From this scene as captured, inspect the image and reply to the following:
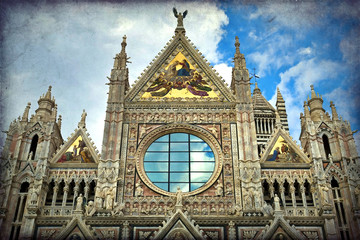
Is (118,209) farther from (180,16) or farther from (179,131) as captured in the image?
(180,16)

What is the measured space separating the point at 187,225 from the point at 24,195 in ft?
24.0

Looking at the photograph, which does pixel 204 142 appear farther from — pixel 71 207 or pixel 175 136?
pixel 71 207

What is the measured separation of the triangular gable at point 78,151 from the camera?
2220 cm

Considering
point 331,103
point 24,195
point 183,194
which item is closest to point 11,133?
point 24,195

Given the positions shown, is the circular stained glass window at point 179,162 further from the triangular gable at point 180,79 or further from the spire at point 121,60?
the spire at point 121,60

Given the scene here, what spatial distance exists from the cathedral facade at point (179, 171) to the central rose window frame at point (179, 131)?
49 millimetres

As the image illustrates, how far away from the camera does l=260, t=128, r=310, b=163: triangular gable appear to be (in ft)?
72.8

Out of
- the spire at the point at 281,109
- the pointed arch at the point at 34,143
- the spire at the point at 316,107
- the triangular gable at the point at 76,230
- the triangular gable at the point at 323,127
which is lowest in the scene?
the triangular gable at the point at 76,230

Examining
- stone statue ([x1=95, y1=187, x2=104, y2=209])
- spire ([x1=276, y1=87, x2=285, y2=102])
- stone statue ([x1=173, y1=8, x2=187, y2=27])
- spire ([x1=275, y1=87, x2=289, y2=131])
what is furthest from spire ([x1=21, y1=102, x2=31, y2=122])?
spire ([x1=276, y1=87, x2=285, y2=102])

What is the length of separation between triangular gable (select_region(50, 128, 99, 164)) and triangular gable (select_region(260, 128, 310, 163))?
25.5 ft

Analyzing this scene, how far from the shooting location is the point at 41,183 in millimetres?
20812

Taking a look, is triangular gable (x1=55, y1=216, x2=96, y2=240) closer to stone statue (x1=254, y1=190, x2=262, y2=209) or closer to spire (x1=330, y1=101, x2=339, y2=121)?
stone statue (x1=254, y1=190, x2=262, y2=209)

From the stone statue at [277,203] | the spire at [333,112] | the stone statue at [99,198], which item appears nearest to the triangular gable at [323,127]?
the spire at [333,112]

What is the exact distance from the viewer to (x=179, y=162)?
873 inches
